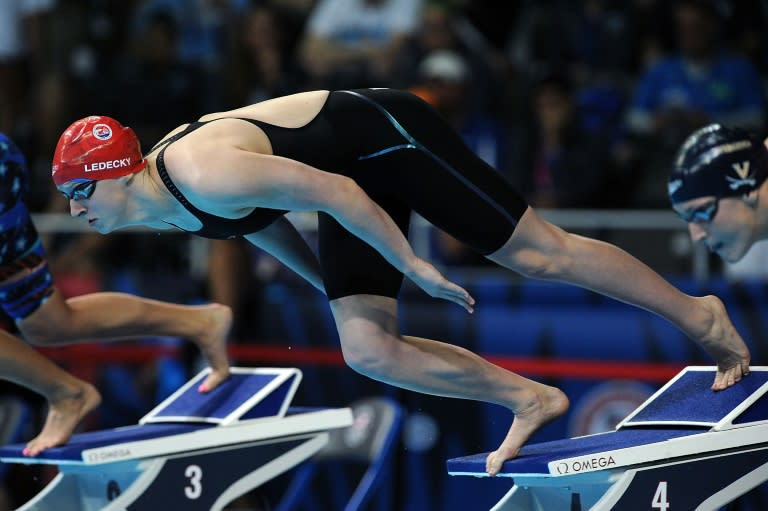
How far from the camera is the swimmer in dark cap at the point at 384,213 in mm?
4469

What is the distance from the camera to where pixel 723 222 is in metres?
5.07

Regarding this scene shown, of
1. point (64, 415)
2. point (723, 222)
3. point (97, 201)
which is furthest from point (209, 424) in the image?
point (723, 222)

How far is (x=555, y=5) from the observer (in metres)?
9.04


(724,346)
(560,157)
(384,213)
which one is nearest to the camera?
(384,213)

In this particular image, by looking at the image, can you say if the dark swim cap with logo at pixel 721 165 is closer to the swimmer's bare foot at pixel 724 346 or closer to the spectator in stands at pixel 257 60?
the swimmer's bare foot at pixel 724 346

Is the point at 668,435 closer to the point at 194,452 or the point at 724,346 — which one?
the point at 724,346

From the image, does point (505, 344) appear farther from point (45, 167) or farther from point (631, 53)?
point (45, 167)

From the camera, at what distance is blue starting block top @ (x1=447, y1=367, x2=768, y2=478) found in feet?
14.3

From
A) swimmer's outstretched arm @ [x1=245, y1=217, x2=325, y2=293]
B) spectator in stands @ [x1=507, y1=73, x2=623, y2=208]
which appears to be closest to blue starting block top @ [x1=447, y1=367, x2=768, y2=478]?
swimmer's outstretched arm @ [x1=245, y1=217, x2=325, y2=293]

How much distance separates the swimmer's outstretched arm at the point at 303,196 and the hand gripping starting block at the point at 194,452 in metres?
1.41

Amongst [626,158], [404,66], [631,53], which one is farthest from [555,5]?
[626,158]

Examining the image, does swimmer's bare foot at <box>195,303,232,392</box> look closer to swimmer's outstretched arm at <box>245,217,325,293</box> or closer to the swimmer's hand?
swimmer's outstretched arm at <box>245,217,325,293</box>

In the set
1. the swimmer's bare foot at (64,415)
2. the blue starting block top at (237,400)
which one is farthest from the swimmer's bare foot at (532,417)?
the swimmer's bare foot at (64,415)

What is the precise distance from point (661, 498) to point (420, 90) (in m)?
4.02
